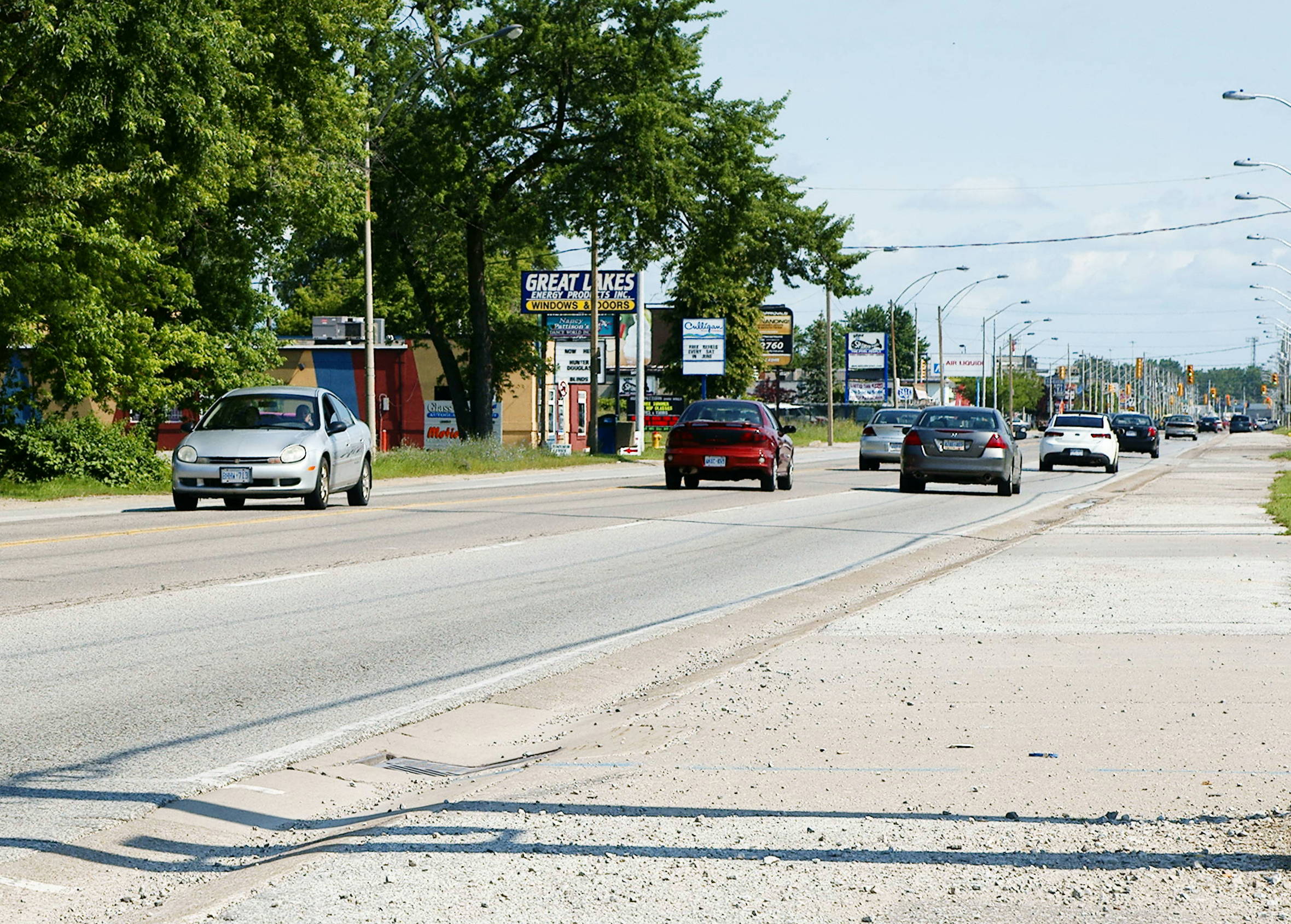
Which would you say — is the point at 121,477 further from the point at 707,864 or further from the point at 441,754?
the point at 707,864

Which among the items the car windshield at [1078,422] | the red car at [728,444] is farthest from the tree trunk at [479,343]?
the red car at [728,444]

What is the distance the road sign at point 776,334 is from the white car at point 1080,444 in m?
55.7

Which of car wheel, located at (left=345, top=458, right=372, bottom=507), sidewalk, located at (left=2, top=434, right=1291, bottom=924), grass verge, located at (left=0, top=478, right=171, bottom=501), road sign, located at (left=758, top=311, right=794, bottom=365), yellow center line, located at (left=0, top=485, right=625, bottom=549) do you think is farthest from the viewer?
road sign, located at (left=758, top=311, right=794, bottom=365)

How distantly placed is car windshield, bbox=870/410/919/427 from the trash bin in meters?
12.9

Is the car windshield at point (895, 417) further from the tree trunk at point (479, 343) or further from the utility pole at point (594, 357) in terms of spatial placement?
the tree trunk at point (479, 343)

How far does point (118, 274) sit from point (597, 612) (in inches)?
807

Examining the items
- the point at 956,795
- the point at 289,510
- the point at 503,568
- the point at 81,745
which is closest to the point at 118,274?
the point at 289,510

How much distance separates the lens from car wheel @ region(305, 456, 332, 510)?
22.2 metres

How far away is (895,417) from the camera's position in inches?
1784

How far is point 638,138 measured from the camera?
1720 inches

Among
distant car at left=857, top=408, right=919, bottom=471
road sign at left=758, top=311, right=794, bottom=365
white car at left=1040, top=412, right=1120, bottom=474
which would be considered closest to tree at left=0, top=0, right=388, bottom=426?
distant car at left=857, top=408, right=919, bottom=471

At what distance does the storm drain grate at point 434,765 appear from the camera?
679 cm

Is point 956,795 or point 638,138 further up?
point 638,138

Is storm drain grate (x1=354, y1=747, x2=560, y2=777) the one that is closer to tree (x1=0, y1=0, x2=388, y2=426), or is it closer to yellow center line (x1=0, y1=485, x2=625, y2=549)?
yellow center line (x1=0, y1=485, x2=625, y2=549)
